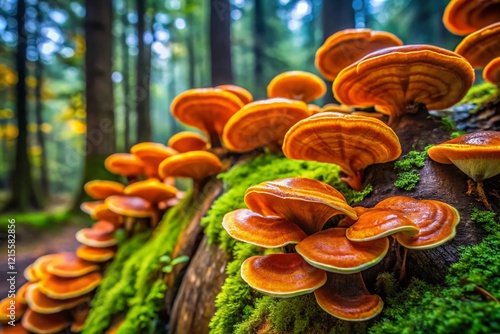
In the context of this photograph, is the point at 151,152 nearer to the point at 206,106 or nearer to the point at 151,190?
the point at 151,190

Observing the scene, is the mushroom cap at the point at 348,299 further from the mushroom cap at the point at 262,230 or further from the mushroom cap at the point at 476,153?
the mushroom cap at the point at 476,153

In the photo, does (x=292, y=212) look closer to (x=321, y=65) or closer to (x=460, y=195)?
(x=460, y=195)

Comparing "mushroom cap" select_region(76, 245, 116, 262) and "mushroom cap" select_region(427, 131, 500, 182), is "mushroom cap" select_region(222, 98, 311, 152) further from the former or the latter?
"mushroom cap" select_region(76, 245, 116, 262)

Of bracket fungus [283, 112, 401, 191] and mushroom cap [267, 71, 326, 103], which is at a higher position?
mushroom cap [267, 71, 326, 103]

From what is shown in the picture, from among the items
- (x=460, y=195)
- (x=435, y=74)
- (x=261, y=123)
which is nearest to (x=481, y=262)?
(x=460, y=195)

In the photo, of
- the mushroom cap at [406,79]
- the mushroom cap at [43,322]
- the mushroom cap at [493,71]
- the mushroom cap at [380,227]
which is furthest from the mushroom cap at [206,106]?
the mushroom cap at [43,322]

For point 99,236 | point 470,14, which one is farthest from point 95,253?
Answer: point 470,14

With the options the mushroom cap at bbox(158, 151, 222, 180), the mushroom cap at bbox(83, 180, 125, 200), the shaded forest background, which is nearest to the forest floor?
the shaded forest background
